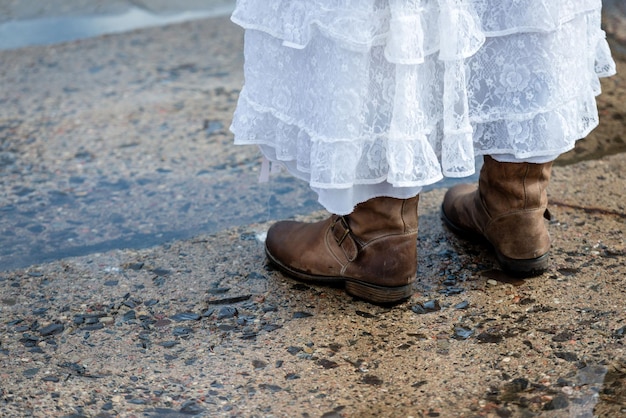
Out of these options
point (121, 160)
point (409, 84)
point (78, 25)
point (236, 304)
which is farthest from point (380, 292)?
point (78, 25)

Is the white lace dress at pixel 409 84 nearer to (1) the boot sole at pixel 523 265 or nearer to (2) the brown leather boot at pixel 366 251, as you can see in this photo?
(2) the brown leather boot at pixel 366 251

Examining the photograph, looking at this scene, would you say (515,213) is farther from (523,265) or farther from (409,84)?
(409,84)

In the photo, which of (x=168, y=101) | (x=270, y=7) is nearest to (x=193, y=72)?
(x=168, y=101)

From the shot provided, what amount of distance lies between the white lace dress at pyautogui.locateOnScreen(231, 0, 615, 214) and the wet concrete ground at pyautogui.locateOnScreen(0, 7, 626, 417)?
333 millimetres

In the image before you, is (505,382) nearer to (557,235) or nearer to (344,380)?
(344,380)

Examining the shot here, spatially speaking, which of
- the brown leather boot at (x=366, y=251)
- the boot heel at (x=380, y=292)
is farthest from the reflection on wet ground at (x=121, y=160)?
the boot heel at (x=380, y=292)

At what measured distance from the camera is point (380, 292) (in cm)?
188

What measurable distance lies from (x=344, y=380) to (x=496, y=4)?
80 centimetres

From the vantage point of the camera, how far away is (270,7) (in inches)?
66.5

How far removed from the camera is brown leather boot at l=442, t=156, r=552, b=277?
1893 mm

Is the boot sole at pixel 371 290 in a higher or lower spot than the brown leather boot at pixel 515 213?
lower

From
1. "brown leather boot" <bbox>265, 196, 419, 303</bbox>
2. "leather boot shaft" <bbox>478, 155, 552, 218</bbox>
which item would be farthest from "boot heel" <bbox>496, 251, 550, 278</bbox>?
"brown leather boot" <bbox>265, 196, 419, 303</bbox>

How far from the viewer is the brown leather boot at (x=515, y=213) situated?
1893 mm

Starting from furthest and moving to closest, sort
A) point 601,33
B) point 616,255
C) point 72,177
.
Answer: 1. point 72,177
2. point 616,255
3. point 601,33
